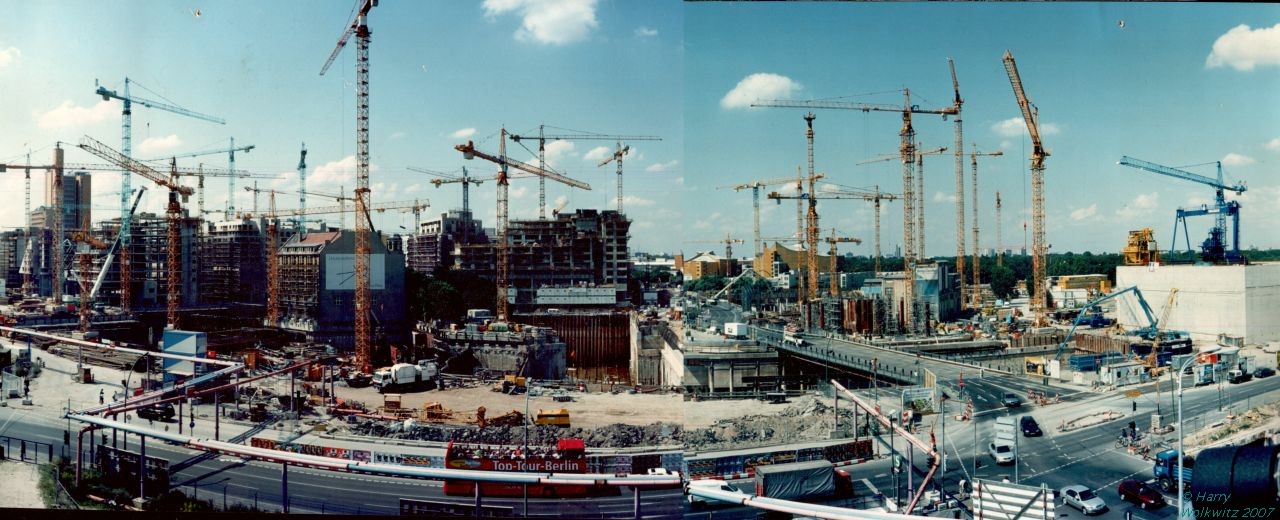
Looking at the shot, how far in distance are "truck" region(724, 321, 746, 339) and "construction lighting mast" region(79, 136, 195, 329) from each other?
4151 millimetres

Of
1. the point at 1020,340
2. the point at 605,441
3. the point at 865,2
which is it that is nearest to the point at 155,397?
the point at 605,441

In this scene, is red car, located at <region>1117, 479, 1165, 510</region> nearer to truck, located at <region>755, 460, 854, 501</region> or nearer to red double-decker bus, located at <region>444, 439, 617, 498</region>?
truck, located at <region>755, 460, 854, 501</region>

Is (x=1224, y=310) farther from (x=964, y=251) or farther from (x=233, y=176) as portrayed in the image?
(x=233, y=176)

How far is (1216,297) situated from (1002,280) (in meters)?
1.23

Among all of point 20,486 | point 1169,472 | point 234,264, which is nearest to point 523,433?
point 234,264

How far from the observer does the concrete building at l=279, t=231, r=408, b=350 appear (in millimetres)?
5598

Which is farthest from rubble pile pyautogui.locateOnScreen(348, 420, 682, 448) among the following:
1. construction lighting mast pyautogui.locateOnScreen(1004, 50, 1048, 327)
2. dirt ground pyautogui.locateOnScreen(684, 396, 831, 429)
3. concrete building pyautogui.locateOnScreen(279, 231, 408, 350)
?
construction lighting mast pyautogui.locateOnScreen(1004, 50, 1048, 327)

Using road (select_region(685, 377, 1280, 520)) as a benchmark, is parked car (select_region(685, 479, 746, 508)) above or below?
below

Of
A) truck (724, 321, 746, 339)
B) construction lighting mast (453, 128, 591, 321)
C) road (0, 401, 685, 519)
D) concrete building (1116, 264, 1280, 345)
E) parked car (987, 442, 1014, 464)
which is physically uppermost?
construction lighting mast (453, 128, 591, 321)

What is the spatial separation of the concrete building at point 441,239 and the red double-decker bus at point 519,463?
193cm

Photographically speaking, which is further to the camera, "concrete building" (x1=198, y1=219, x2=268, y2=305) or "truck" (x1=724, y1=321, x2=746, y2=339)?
"concrete building" (x1=198, y1=219, x2=268, y2=305)

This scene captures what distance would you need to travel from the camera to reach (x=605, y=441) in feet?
15.8

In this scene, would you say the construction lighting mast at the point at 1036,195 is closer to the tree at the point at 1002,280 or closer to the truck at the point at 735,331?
the tree at the point at 1002,280

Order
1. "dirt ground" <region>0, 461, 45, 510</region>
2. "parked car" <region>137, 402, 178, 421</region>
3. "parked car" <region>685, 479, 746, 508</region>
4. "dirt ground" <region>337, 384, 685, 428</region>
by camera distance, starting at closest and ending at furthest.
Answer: "parked car" <region>685, 479, 746, 508</region>, "dirt ground" <region>0, 461, 45, 510</region>, "parked car" <region>137, 402, 178, 421</region>, "dirt ground" <region>337, 384, 685, 428</region>
